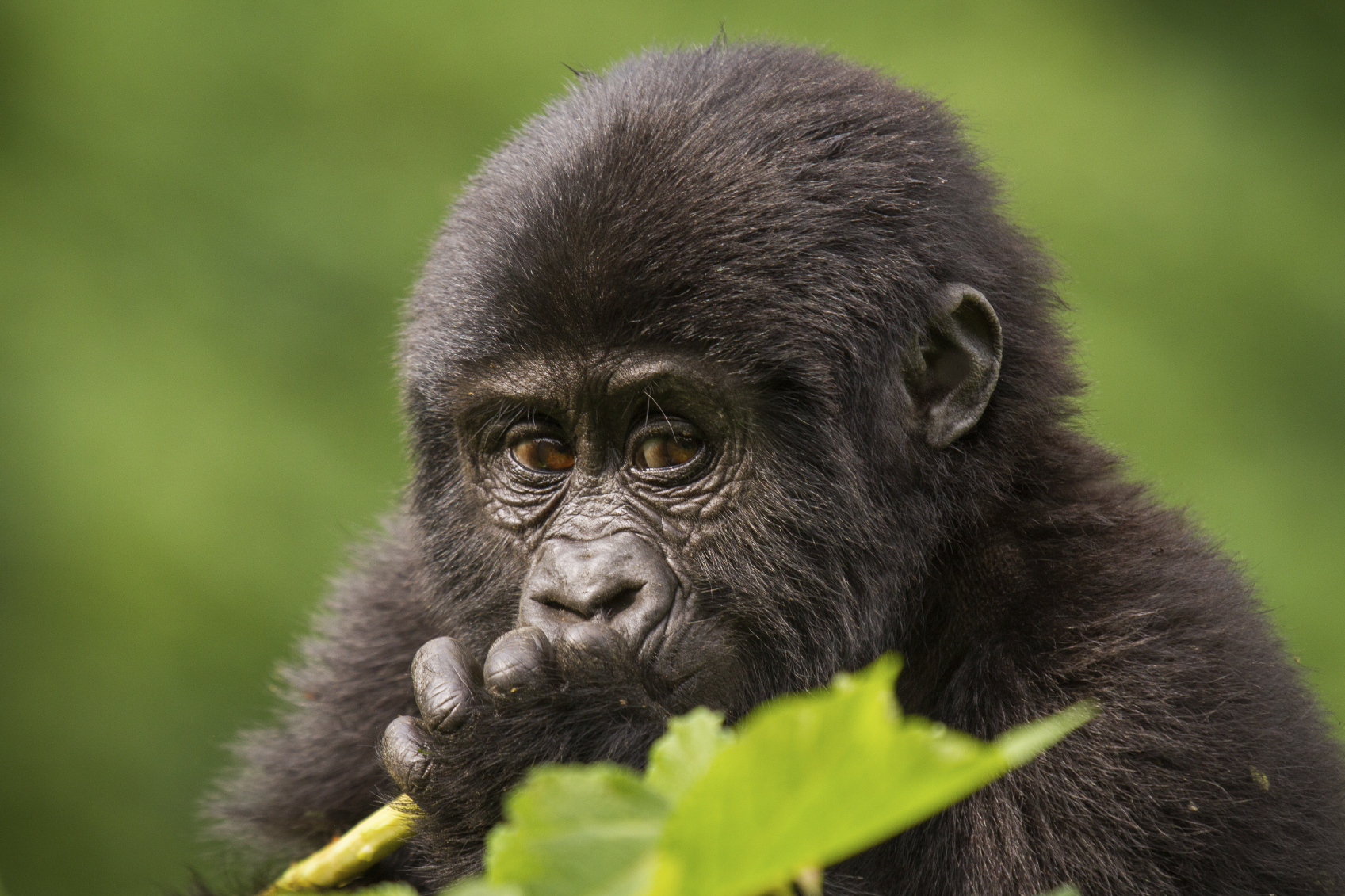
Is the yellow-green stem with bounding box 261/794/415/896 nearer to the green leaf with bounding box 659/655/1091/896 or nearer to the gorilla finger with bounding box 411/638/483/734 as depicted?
the gorilla finger with bounding box 411/638/483/734

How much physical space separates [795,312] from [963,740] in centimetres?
241

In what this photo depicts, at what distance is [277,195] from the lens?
7.57 meters

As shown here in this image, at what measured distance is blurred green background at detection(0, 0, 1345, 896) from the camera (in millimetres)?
6887

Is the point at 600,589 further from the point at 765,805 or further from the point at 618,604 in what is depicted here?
the point at 765,805

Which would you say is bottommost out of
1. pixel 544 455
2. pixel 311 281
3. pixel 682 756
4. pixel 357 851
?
pixel 357 851

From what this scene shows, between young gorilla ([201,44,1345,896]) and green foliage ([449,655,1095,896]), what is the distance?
1.94 metres

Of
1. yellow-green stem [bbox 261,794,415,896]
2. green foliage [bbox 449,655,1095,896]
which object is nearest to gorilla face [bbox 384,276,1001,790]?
yellow-green stem [bbox 261,794,415,896]

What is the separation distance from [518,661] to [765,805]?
209 cm

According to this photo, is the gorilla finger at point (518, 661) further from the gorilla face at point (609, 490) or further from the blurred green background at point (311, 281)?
the blurred green background at point (311, 281)

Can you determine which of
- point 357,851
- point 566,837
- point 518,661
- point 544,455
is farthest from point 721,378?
point 566,837

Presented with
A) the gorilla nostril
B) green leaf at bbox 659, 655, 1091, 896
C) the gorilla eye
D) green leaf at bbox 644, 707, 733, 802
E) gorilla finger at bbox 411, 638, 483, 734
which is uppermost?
green leaf at bbox 659, 655, 1091, 896

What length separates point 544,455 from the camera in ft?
10.7

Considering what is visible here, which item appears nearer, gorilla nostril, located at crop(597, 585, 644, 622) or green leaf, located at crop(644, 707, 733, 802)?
green leaf, located at crop(644, 707, 733, 802)

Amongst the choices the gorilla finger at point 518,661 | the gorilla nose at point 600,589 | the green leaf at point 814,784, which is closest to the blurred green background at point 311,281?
the gorilla nose at point 600,589
